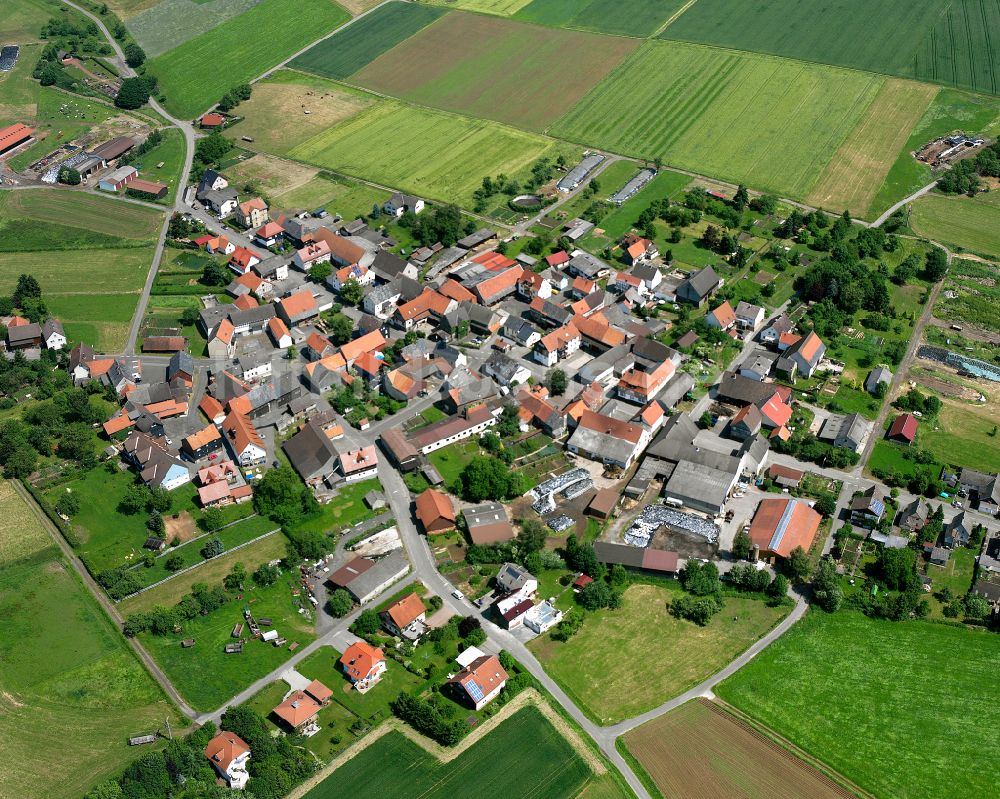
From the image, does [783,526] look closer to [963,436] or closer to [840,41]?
[963,436]

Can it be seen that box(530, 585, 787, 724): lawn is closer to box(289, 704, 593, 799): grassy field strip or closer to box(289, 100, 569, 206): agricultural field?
box(289, 704, 593, 799): grassy field strip

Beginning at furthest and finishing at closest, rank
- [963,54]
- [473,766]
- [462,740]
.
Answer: [963,54] → [462,740] → [473,766]

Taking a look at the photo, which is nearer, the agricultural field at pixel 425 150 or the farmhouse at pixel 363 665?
the farmhouse at pixel 363 665

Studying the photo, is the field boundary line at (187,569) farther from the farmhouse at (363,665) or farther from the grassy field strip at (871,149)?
the grassy field strip at (871,149)

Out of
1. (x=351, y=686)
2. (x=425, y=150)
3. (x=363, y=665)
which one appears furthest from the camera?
(x=425, y=150)

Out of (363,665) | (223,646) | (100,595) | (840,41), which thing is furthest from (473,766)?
(840,41)

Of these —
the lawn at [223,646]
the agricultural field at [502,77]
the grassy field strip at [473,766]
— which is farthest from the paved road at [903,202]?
the lawn at [223,646]

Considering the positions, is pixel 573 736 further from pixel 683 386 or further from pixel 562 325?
pixel 562 325

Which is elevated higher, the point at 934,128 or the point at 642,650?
the point at 934,128
